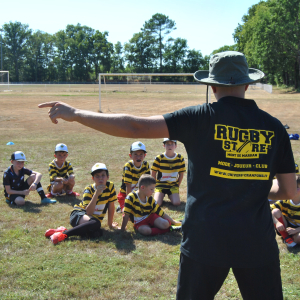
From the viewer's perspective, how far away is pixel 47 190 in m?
6.64

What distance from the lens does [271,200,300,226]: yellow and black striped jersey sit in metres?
4.46

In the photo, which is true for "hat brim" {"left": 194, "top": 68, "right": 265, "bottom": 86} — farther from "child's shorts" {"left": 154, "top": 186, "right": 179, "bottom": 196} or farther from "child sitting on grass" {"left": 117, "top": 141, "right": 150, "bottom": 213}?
"child's shorts" {"left": 154, "top": 186, "right": 179, "bottom": 196}

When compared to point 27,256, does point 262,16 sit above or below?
above

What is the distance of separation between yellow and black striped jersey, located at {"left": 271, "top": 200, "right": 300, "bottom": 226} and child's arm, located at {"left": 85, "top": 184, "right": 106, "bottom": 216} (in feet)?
7.50

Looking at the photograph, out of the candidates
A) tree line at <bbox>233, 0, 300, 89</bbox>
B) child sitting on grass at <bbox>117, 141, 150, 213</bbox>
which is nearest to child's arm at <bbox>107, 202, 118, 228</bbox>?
child sitting on grass at <bbox>117, 141, 150, 213</bbox>

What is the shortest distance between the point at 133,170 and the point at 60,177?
156cm

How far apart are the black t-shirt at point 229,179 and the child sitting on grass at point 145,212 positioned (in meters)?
2.84

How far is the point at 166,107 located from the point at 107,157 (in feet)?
56.5

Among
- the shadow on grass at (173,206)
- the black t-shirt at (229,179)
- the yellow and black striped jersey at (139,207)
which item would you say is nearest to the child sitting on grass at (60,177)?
the shadow on grass at (173,206)

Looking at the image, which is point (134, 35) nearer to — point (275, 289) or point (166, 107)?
point (166, 107)

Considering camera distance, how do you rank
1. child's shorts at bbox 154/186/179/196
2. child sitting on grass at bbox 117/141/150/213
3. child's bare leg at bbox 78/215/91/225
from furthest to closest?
1. child's shorts at bbox 154/186/179/196
2. child sitting on grass at bbox 117/141/150/213
3. child's bare leg at bbox 78/215/91/225

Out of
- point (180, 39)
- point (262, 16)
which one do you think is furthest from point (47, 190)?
point (180, 39)

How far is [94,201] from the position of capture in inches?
179

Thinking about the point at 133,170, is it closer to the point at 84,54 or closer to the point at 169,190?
the point at 169,190
